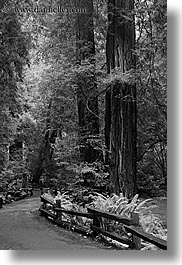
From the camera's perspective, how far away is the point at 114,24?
4355mm

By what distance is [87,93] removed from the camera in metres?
4.81

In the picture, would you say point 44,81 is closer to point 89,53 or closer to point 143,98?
point 89,53

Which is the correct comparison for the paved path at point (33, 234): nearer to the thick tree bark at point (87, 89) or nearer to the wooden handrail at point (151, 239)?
the wooden handrail at point (151, 239)

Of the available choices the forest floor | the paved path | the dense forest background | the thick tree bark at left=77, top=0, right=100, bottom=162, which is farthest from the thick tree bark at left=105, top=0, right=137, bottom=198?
the paved path

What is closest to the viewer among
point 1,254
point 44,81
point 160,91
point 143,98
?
point 1,254

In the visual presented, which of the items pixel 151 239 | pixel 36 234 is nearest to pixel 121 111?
pixel 36 234

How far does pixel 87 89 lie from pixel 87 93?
9cm

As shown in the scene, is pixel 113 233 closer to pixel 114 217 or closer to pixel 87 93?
pixel 114 217

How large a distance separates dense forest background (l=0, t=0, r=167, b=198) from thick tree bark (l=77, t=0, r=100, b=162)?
14mm

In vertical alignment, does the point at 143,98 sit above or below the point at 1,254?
above

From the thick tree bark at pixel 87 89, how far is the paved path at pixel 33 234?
107 cm

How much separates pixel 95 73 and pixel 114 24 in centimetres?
67

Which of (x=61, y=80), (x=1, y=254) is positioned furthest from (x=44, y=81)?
(x=1, y=254)

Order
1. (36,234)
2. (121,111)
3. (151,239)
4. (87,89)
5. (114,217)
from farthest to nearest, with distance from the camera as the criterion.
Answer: (87,89) → (121,111) → (36,234) → (114,217) → (151,239)
